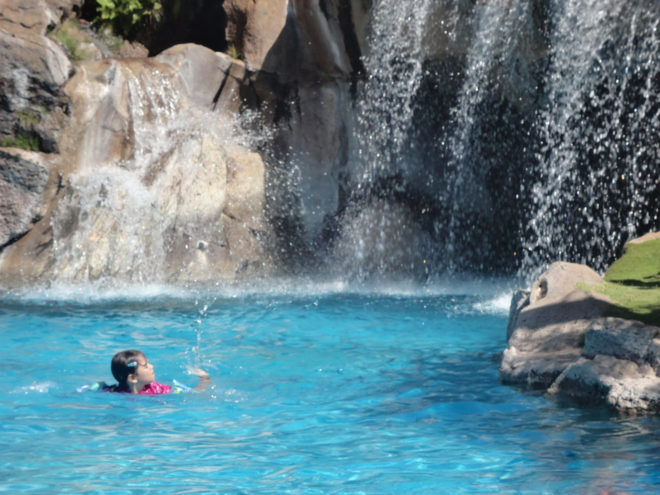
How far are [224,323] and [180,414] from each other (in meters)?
3.10

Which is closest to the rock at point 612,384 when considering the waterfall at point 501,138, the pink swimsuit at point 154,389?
the pink swimsuit at point 154,389

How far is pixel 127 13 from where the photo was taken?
13000 millimetres

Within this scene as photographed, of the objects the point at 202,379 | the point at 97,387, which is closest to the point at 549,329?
the point at 202,379

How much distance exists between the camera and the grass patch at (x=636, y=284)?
5836 mm

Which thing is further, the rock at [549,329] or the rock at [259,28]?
the rock at [259,28]

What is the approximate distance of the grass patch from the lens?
5.84 m

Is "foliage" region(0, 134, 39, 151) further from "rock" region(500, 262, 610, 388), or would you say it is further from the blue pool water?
"rock" region(500, 262, 610, 388)

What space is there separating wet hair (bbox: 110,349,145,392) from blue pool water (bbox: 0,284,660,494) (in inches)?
3.8

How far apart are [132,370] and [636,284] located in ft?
13.0

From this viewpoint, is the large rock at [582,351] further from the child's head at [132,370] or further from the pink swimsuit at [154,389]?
the child's head at [132,370]

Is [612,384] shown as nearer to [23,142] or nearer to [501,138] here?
[501,138]

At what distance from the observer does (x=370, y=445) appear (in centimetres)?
450

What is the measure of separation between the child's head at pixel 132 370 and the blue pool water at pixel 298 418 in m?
0.11

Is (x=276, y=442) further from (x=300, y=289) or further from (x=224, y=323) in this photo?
(x=300, y=289)
